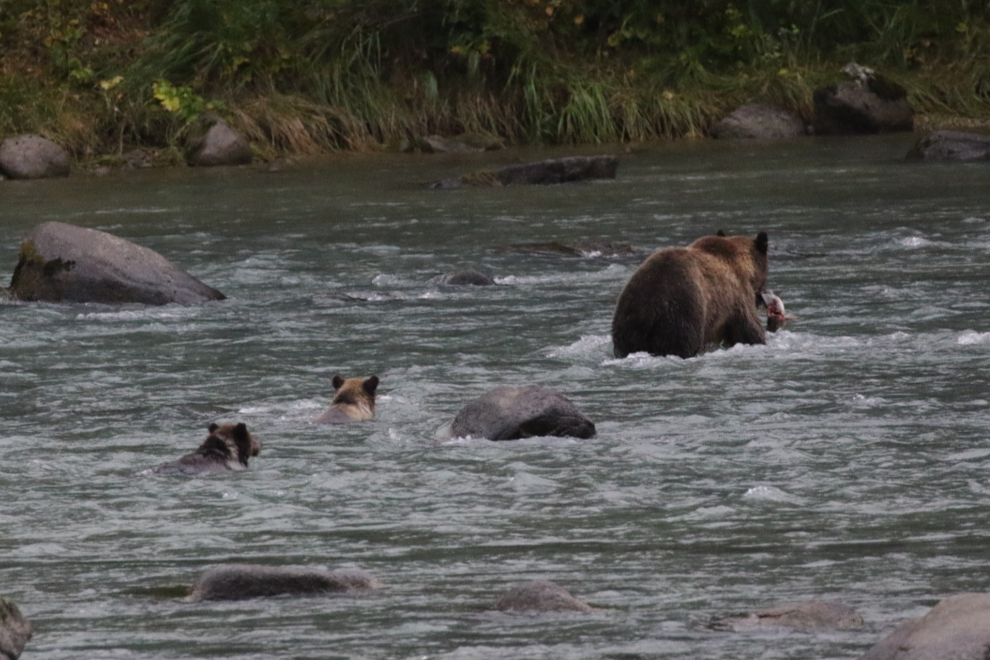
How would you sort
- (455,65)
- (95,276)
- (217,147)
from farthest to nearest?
(455,65) < (217,147) < (95,276)

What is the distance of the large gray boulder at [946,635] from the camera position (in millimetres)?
4738

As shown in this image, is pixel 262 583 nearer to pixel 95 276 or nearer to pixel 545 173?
pixel 95 276

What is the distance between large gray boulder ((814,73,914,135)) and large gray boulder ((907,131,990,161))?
464 cm

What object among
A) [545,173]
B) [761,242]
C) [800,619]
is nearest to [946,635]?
[800,619]

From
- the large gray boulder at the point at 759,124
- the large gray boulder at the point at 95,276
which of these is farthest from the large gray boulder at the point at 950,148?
the large gray boulder at the point at 95,276

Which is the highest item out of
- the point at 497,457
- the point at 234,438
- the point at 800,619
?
the point at 800,619

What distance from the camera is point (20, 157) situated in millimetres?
26734

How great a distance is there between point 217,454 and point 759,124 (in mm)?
21334

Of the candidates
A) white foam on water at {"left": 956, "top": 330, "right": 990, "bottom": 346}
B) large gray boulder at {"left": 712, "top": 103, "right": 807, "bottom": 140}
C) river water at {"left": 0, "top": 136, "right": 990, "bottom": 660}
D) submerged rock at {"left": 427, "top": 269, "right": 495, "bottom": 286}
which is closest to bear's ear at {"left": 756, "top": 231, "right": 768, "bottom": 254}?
river water at {"left": 0, "top": 136, "right": 990, "bottom": 660}

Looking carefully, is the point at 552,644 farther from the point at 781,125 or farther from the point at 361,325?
the point at 781,125

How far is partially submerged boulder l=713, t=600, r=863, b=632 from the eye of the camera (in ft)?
18.4

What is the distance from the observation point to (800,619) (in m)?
5.61

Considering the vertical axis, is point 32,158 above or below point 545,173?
below

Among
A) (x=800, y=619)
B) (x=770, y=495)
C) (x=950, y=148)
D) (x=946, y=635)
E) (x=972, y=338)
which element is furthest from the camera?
(x=950, y=148)
